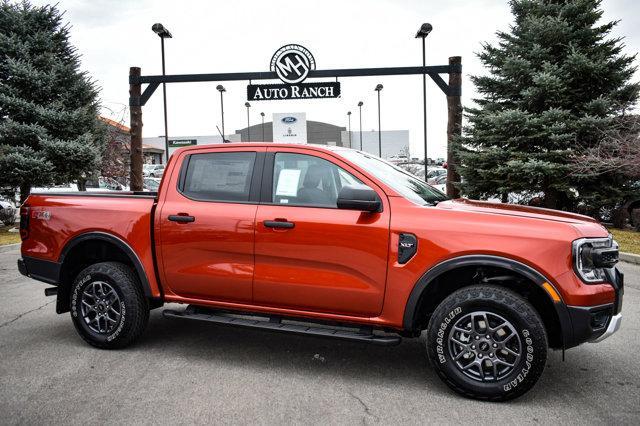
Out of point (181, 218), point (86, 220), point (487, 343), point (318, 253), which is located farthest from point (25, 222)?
point (487, 343)

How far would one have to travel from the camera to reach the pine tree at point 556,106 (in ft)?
45.1

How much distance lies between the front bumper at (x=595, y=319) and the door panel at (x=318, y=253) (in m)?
1.31

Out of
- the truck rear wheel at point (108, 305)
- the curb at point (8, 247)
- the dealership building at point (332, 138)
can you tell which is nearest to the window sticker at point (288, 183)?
the truck rear wheel at point (108, 305)

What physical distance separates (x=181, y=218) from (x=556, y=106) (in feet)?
41.0

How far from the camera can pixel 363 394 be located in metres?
3.90

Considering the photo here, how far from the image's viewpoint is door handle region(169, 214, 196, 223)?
4.59 meters

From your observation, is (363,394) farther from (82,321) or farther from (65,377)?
(82,321)

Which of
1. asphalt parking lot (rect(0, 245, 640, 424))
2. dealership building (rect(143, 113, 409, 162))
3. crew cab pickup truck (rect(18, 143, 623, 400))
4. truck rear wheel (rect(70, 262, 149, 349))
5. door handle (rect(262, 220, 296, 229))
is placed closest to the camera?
asphalt parking lot (rect(0, 245, 640, 424))

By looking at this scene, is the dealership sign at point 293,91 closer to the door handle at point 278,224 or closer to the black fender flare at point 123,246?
the black fender flare at point 123,246

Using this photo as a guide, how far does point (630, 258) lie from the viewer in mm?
9844

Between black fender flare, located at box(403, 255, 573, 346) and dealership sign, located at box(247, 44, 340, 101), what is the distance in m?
12.4

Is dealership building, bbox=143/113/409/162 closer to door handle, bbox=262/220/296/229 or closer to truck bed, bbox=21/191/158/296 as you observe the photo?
truck bed, bbox=21/191/158/296

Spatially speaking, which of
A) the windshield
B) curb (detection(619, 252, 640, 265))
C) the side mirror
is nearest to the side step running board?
the side mirror

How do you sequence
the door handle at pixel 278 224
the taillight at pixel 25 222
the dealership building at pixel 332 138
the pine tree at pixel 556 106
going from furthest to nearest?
the dealership building at pixel 332 138, the pine tree at pixel 556 106, the taillight at pixel 25 222, the door handle at pixel 278 224
